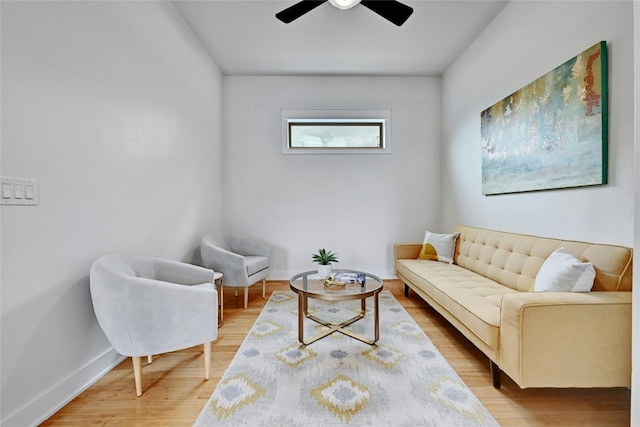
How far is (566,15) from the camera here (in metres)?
2.05

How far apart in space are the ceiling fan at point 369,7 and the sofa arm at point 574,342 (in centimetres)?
213

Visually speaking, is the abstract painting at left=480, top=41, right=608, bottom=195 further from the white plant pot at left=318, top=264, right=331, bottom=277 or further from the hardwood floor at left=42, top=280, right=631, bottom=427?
the white plant pot at left=318, top=264, right=331, bottom=277

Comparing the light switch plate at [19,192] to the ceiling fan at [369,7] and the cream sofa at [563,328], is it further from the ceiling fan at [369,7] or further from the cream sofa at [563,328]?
the cream sofa at [563,328]

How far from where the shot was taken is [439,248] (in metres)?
3.29

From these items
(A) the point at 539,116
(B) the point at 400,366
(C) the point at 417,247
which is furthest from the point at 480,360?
(A) the point at 539,116

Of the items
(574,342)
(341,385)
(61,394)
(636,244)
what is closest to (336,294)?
(341,385)

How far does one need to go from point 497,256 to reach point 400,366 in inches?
52.8

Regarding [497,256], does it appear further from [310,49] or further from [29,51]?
[29,51]

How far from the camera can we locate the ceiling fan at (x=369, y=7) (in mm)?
2146

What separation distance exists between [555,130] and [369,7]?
1.63 meters

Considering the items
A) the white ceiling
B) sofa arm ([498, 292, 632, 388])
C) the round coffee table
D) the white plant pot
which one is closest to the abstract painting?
sofa arm ([498, 292, 632, 388])

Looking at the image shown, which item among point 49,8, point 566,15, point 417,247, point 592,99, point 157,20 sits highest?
point 157,20

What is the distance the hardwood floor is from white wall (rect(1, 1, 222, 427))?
0.18 metres

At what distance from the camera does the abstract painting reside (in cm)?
180
